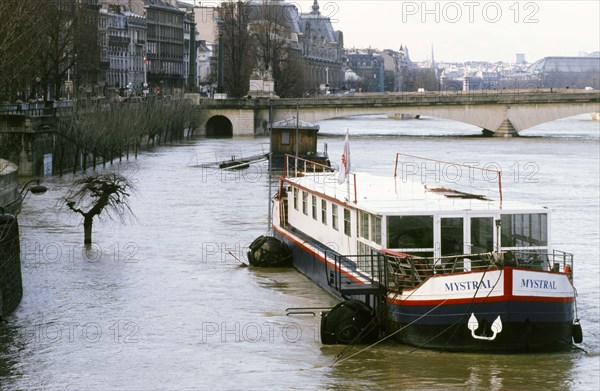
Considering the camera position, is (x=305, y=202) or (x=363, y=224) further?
(x=305, y=202)

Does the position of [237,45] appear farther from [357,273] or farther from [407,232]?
[407,232]

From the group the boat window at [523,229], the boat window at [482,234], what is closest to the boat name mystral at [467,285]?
the boat window at [482,234]

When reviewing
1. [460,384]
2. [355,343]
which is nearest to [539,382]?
[460,384]

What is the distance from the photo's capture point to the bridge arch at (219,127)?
90562 millimetres

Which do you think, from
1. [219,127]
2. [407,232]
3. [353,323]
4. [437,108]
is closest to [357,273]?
[407,232]

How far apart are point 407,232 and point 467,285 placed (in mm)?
1984

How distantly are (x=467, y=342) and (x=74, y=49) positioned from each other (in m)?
45.5

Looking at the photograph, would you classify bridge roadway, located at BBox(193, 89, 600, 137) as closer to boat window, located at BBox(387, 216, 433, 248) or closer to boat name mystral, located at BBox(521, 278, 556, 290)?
boat window, located at BBox(387, 216, 433, 248)

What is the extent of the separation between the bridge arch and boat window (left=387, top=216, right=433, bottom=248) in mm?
70454

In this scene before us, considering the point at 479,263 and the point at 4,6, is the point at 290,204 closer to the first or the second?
the point at 479,263

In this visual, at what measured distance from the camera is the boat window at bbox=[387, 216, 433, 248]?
65.1 feet

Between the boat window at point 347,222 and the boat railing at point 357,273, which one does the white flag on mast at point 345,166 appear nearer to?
the boat window at point 347,222

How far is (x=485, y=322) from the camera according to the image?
1847 cm

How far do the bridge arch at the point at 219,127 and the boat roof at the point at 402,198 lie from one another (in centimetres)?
6475
